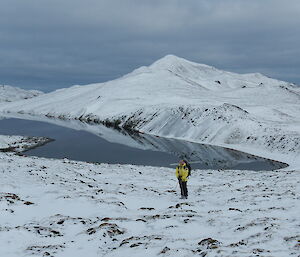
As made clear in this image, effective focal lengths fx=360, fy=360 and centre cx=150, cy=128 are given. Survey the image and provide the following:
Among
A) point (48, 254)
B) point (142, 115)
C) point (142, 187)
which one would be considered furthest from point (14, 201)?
point (142, 115)

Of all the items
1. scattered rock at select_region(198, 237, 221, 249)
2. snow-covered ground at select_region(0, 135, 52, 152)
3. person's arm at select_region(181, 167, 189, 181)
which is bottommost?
snow-covered ground at select_region(0, 135, 52, 152)

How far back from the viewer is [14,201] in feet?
58.9

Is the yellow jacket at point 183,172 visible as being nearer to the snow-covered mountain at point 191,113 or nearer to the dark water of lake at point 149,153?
the dark water of lake at point 149,153

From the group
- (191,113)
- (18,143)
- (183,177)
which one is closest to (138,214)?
(183,177)

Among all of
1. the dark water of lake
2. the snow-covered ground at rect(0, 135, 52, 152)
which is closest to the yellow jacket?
the dark water of lake

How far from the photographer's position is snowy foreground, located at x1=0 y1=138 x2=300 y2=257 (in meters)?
11.9

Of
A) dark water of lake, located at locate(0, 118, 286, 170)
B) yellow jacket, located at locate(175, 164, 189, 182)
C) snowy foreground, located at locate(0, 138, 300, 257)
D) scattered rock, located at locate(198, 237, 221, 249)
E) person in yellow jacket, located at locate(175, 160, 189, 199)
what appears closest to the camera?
scattered rock, located at locate(198, 237, 221, 249)

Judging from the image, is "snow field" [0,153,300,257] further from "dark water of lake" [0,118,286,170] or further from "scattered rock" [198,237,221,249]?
"dark water of lake" [0,118,286,170]

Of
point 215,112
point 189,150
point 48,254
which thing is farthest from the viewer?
point 215,112

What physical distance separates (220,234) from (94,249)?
4.69 metres

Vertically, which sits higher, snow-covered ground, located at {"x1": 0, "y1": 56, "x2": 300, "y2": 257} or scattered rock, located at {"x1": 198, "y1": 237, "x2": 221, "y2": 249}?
scattered rock, located at {"x1": 198, "y1": 237, "x2": 221, "y2": 249}

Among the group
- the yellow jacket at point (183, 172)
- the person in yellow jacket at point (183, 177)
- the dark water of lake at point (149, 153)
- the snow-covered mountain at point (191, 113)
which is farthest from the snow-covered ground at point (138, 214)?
the snow-covered mountain at point (191, 113)

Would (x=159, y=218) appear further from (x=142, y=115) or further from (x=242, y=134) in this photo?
(x=142, y=115)

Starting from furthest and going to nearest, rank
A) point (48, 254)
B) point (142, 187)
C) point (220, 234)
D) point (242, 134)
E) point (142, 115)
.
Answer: point (142, 115) < point (242, 134) < point (142, 187) < point (220, 234) < point (48, 254)
